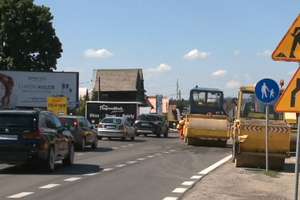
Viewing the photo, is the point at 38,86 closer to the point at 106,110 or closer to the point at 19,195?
the point at 106,110

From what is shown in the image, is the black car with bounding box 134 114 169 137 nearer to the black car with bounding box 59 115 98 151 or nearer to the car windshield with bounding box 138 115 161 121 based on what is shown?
the car windshield with bounding box 138 115 161 121

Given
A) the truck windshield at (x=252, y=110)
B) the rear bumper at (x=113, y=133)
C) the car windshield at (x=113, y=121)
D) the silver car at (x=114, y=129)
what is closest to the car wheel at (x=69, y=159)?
the truck windshield at (x=252, y=110)

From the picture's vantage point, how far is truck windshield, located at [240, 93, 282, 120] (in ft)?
83.6

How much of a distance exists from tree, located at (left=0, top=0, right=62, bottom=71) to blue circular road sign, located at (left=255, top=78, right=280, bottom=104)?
50.4m

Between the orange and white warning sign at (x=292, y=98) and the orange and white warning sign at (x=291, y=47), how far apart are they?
10.5 inches

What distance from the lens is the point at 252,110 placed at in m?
25.6

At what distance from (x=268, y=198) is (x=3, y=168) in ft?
28.8

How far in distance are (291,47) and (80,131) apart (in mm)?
20971

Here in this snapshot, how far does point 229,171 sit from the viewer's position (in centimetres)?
2095

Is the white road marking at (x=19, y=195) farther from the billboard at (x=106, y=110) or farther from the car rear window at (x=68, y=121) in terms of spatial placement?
the billboard at (x=106, y=110)

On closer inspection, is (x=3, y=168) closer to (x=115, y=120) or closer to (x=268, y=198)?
(x=268, y=198)

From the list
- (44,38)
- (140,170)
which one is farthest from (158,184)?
(44,38)

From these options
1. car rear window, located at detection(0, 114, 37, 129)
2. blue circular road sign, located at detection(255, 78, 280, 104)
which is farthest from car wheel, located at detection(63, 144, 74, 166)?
blue circular road sign, located at detection(255, 78, 280, 104)

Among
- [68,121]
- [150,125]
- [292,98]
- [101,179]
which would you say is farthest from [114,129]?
[292,98]
